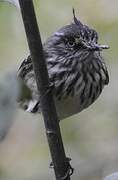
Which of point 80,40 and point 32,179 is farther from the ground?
point 80,40

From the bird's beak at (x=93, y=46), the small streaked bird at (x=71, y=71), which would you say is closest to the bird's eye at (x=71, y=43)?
the small streaked bird at (x=71, y=71)

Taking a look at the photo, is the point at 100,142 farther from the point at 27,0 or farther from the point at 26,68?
the point at 27,0

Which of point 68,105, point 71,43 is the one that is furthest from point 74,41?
point 68,105

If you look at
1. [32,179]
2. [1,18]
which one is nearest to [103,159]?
[32,179]

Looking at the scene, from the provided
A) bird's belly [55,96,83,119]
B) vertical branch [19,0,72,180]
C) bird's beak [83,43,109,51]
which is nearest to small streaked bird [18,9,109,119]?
bird's belly [55,96,83,119]

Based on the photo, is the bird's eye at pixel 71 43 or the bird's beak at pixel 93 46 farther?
the bird's eye at pixel 71 43

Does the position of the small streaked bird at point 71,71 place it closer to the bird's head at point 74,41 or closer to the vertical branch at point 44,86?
the bird's head at point 74,41
